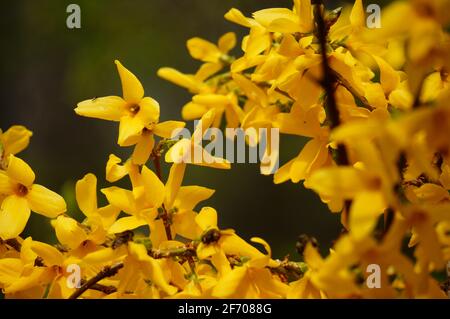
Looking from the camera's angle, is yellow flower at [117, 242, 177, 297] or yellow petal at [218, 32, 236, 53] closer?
yellow flower at [117, 242, 177, 297]

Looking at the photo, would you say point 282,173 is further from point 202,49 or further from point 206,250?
point 202,49

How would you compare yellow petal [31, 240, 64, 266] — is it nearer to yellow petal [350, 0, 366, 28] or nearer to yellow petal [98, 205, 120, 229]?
yellow petal [98, 205, 120, 229]

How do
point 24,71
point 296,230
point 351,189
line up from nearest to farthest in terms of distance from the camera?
point 351,189 < point 296,230 < point 24,71

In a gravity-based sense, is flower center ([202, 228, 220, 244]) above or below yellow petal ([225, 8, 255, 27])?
below

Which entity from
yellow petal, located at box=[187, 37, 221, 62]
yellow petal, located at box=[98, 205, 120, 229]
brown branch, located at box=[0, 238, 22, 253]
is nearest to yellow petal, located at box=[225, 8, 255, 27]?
yellow petal, located at box=[187, 37, 221, 62]
